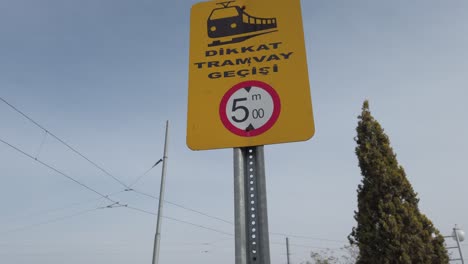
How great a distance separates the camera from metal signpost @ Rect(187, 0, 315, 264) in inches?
77.7

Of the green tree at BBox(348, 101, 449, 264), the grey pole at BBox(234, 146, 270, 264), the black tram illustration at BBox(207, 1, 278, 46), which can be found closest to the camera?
the grey pole at BBox(234, 146, 270, 264)

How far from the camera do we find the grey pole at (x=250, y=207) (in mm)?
1880

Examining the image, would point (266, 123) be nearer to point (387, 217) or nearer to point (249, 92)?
point (249, 92)

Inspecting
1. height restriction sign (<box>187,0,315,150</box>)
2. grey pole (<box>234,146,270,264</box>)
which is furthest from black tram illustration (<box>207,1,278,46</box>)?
grey pole (<box>234,146,270,264</box>)

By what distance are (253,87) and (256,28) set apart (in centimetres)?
42

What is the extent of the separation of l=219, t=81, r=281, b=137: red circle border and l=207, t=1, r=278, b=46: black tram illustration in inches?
12.7

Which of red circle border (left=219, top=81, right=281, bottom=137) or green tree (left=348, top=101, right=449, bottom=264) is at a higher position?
green tree (left=348, top=101, right=449, bottom=264)

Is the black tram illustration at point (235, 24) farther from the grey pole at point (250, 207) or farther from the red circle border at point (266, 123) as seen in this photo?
the grey pole at point (250, 207)

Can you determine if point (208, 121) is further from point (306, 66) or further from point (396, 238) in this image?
point (396, 238)

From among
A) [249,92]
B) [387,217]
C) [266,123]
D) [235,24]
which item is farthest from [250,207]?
[387,217]

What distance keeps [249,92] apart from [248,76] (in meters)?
0.10

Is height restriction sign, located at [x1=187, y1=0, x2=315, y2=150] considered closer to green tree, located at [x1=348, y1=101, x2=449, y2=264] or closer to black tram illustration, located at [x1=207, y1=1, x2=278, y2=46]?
black tram illustration, located at [x1=207, y1=1, x2=278, y2=46]

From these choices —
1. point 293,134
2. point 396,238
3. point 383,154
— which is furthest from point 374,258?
point 293,134

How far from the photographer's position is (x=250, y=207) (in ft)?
6.51
